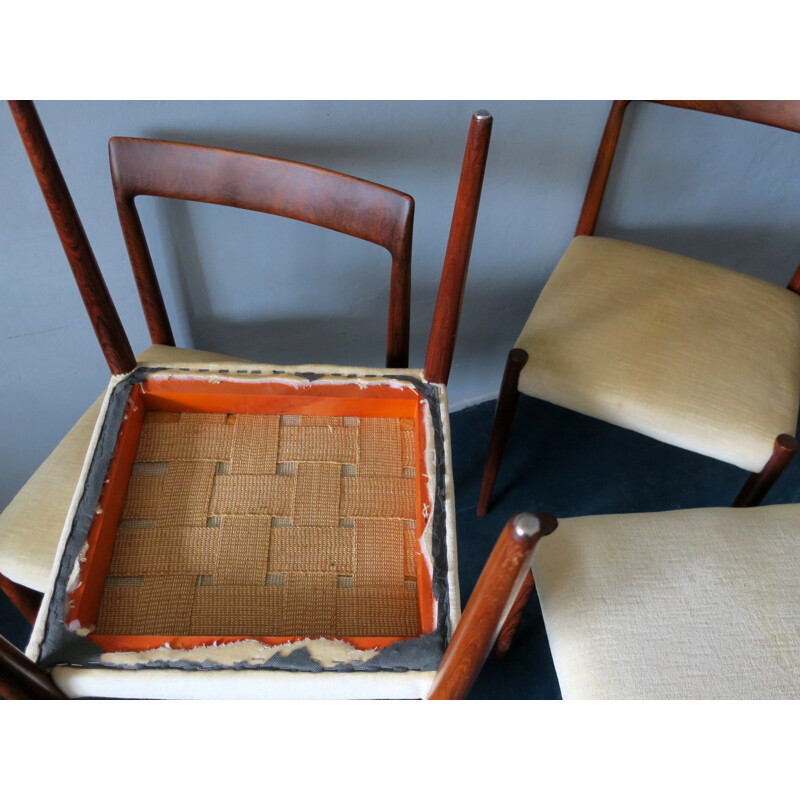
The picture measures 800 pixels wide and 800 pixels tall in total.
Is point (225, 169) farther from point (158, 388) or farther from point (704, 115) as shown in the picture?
point (704, 115)

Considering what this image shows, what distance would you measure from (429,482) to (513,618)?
14.8 inches

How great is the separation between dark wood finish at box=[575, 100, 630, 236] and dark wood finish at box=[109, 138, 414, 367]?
0.45 metres

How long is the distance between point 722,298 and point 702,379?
6.9 inches

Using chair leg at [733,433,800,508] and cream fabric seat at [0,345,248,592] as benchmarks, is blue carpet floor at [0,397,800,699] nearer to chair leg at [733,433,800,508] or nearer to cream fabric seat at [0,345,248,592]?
chair leg at [733,433,800,508]

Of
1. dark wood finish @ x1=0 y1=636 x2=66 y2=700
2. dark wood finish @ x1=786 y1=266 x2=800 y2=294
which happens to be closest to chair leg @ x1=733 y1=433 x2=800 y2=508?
dark wood finish @ x1=786 y1=266 x2=800 y2=294

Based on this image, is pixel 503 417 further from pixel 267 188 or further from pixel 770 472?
pixel 267 188

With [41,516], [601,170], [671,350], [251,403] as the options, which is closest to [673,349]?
[671,350]

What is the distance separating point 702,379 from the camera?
91cm

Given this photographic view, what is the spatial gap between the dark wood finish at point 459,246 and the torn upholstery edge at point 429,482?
0.04 meters

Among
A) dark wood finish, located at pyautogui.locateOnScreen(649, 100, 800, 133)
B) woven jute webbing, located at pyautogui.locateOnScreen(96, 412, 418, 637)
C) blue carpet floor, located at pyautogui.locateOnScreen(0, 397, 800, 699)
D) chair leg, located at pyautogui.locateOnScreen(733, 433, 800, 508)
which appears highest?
dark wood finish, located at pyautogui.locateOnScreen(649, 100, 800, 133)

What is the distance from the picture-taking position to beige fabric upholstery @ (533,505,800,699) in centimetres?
65

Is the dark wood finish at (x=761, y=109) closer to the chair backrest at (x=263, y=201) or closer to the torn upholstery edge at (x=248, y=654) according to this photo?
the chair backrest at (x=263, y=201)
